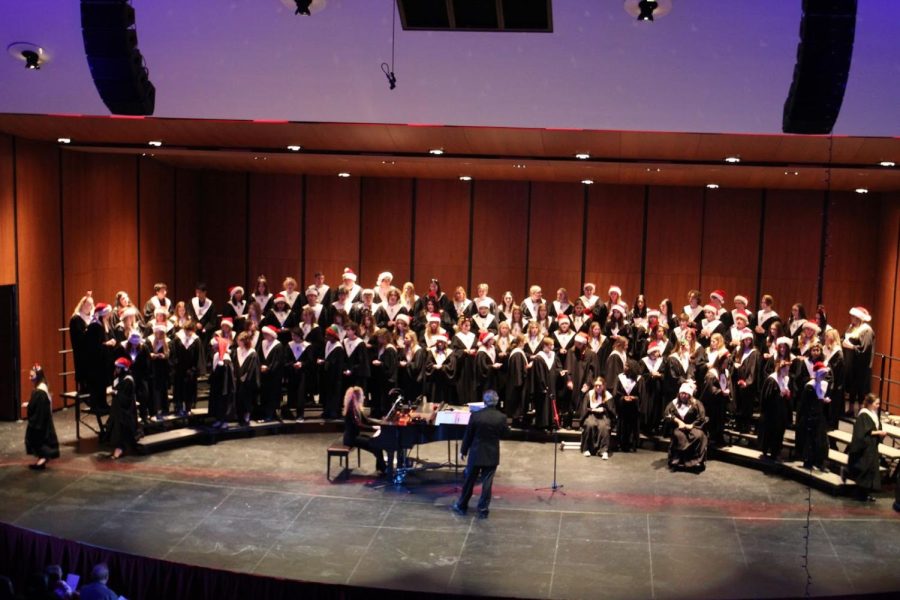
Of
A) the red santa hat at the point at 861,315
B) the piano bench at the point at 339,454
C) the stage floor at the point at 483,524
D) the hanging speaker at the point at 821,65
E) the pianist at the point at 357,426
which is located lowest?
the stage floor at the point at 483,524

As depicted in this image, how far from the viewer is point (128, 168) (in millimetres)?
13461

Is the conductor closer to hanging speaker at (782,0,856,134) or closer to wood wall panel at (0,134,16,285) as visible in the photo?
hanging speaker at (782,0,856,134)

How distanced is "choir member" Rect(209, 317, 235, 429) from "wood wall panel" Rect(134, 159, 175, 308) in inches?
129

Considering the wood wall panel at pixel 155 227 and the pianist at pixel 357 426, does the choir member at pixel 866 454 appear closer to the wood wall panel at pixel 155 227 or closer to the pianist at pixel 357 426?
the pianist at pixel 357 426

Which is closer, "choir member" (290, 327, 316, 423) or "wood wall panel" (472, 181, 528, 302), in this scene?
"choir member" (290, 327, 316, 423)

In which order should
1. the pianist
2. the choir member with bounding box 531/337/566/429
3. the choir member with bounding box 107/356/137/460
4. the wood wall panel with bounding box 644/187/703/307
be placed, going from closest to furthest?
1. the pianist
2. the choir member with bounding box 107/356/137/460
3. the choir member with bounding box 531/337/566/429
4. the wood wall panel with bounding box 644/187/703/307

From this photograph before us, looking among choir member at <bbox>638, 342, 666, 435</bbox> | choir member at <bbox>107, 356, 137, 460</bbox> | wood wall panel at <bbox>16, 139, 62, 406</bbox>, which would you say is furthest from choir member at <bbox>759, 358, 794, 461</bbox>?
wood wall panel at <bbox>16, 139, 62, 406</bbox>

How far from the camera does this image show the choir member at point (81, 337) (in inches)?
446

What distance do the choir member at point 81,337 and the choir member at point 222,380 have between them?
150cm

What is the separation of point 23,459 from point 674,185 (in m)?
9.58

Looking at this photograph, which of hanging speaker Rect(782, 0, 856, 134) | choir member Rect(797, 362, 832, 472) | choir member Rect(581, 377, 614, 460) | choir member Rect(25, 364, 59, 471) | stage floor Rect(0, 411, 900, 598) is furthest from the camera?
choir member Rect(581, 377, 614, 460)

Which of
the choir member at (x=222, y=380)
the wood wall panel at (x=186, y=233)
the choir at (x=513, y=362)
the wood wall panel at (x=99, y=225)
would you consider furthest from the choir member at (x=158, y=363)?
the wood wall panel at (x=186, y=233)

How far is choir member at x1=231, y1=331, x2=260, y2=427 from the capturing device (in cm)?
1128

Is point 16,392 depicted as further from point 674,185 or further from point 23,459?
point 674,185
